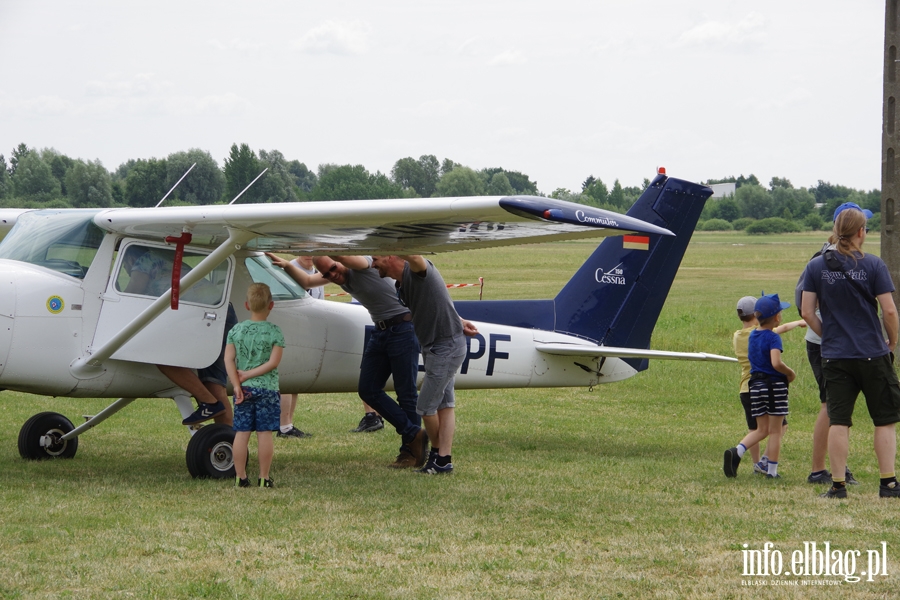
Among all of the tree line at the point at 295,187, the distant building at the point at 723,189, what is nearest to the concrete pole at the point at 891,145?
the tree line at the point at 295,187

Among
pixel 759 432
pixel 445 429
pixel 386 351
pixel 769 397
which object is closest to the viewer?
pixel 769 397

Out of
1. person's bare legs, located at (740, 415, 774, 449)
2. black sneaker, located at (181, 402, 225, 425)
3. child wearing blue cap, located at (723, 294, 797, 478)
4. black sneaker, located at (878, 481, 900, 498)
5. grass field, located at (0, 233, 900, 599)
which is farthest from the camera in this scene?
black sneaker, located at (181, 402, 225, 425)

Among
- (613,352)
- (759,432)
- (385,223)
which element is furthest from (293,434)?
(759,432)

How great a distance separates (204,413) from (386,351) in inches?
54.2

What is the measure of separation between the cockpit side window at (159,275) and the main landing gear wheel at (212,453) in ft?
3.01

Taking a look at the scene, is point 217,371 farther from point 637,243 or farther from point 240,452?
point 637,243

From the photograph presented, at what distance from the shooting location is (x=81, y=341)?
662 cm

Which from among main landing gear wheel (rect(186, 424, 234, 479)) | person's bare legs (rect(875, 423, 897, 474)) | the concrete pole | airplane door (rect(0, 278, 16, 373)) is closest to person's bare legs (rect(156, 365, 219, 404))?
main landing gear wheel (rect(186, 424, 234, 479))

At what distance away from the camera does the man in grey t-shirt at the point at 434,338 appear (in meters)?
7.00

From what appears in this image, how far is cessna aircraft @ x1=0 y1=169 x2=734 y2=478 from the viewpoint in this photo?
19.2 feet

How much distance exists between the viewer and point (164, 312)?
6.82 metres

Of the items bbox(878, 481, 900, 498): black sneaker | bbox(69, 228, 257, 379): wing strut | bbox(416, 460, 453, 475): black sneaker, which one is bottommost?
bbox(416, 460, 453, 475): black sneaker

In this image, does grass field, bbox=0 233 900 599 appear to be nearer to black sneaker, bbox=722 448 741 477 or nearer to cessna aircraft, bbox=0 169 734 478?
black sneaker, bbox=722 448 741 477

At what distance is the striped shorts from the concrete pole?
6.04m
